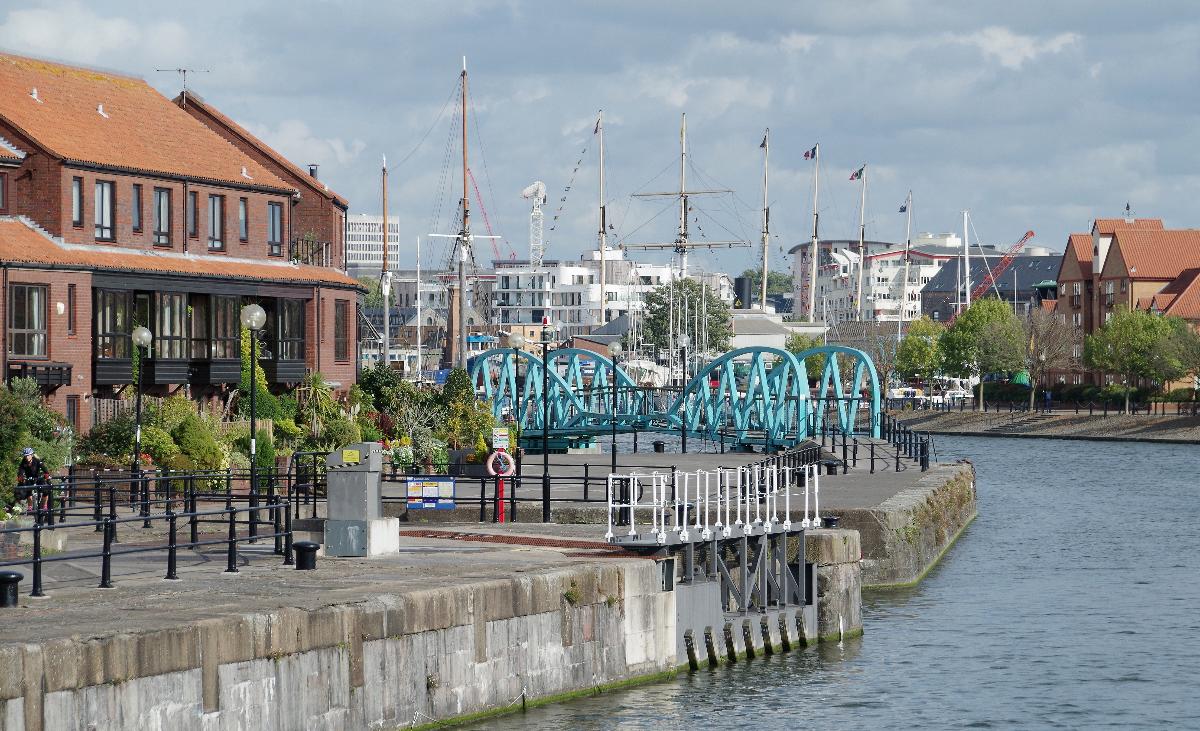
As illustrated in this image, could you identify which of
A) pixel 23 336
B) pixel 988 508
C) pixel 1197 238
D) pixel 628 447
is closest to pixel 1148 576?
pixel 988 508

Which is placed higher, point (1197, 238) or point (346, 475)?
point (1197, 238)

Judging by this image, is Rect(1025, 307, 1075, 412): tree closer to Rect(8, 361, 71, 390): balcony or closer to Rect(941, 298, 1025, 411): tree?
Rect(941, 298, 1025, 411): tree

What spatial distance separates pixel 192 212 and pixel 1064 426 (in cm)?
8816

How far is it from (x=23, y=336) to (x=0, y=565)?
2571 cm

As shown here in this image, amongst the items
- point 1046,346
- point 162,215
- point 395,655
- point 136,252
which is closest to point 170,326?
point 136,252

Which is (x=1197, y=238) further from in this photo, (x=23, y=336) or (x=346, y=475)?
(x=346, y=475)

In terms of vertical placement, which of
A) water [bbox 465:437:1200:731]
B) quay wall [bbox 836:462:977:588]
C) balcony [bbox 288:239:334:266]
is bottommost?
water [bbox 465:437:1200:731]

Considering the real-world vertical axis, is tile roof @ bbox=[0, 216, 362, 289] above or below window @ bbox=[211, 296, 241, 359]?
above

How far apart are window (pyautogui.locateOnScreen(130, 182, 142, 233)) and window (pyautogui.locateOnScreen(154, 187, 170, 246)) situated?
2.25 ft

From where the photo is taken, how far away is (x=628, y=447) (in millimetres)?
99562

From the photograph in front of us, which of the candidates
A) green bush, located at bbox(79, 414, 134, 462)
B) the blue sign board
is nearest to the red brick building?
green bush, located at bbox(79, 414, 134, 462)

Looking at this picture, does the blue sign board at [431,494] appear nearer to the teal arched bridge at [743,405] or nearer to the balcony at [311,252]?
the balcony at [311,252]

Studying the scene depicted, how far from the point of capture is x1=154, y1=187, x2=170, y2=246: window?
56956mm

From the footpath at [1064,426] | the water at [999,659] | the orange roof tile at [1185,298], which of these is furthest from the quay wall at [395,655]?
the orange roof tile at [1185,298]
